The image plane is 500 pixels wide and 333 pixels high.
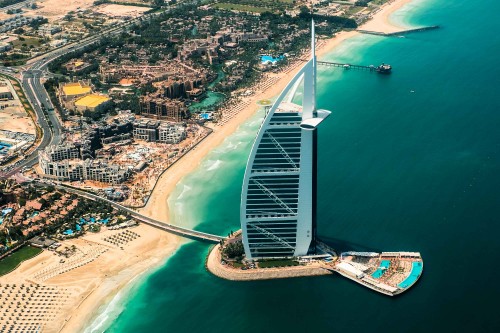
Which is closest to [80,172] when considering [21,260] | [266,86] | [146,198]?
[146,198]

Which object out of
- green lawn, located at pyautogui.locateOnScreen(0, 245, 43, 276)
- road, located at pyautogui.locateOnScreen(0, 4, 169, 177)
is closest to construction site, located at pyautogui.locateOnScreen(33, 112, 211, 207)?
road, located at pyautogui.locateOnScreen(0, 4, 169, 177)

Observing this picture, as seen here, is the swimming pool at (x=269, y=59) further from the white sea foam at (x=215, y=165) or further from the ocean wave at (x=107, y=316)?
the ocean wave at (x=107, y=316)

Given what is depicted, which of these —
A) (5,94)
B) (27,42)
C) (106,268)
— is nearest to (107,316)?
(106,268)

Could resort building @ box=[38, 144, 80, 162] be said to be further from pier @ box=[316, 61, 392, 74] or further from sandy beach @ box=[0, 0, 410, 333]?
pier @ box=[316, 61, 392, 74]

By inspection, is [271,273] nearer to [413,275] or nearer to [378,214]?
[413,275]

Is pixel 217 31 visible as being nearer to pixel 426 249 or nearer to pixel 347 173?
pixel 347 173

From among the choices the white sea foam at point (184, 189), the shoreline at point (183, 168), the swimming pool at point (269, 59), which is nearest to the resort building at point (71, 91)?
the shoreline at point (183, 168)
